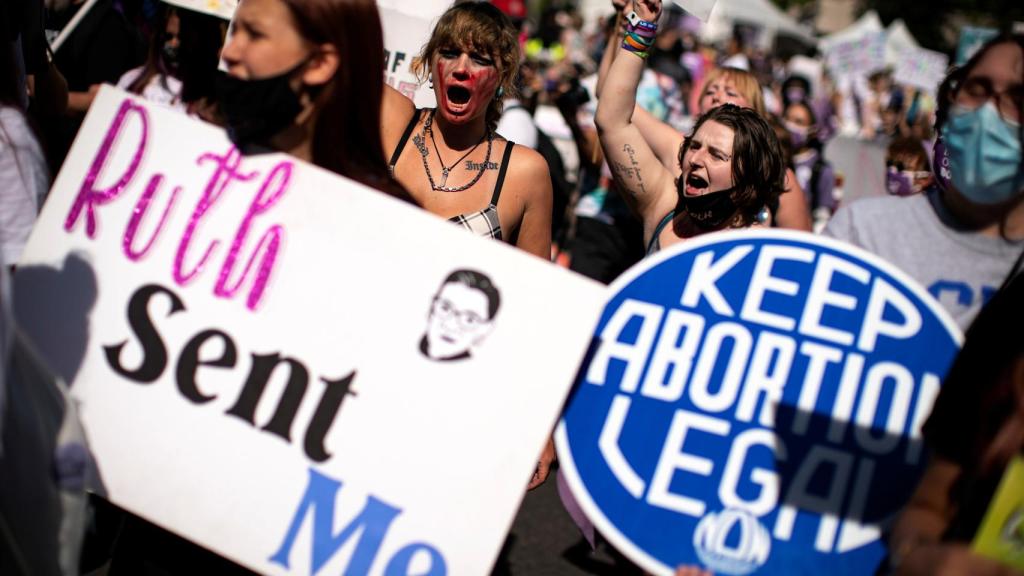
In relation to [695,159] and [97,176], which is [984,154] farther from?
[97,176]

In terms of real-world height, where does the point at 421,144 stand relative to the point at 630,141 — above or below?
below

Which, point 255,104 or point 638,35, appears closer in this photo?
point 255,104

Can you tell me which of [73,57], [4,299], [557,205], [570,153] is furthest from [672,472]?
[570,153]

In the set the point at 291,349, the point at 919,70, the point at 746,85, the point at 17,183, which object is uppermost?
the point at 919,70

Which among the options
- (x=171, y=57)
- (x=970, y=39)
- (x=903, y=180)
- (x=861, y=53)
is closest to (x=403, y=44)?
(x=171, y=57)

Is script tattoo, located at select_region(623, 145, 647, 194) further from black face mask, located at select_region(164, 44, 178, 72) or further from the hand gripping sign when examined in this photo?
black face mask, located at select_region(164, 44, 178, 72)

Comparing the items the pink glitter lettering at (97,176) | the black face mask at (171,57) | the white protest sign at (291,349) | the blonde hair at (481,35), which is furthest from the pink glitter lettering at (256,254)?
the black face mask at (171,57)

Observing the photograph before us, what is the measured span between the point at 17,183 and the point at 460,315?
108 centimetres

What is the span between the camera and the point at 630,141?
3074 mm

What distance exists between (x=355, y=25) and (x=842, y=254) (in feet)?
3.62

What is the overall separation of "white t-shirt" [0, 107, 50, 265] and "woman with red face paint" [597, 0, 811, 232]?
159 cm

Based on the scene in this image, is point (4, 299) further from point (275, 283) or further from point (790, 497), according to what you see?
point (790, 497)

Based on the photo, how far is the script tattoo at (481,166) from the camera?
115 inches

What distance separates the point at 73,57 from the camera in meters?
4.78
